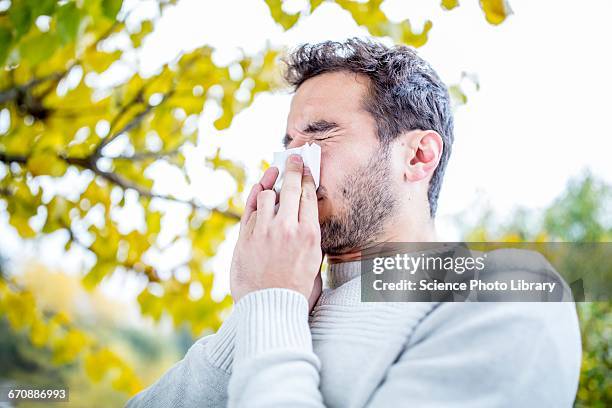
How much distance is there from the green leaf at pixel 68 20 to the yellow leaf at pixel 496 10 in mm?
717

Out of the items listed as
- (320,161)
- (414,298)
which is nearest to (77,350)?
(320,161)

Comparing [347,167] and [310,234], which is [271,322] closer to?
[310,234]

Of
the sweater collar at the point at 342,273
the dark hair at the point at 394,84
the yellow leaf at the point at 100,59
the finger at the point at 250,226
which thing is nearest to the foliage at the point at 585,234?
the dark hair at the point at 394,84

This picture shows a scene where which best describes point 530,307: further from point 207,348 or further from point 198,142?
point 198,142

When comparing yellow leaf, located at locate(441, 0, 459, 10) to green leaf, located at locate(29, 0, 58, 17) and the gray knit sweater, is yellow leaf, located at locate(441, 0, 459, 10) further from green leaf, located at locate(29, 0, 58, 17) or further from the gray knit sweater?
green leaf, located at locate(29, 0, 58, 17)

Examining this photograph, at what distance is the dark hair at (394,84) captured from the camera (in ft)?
3.99

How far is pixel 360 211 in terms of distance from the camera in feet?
3.67

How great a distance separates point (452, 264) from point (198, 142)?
953 millimetres

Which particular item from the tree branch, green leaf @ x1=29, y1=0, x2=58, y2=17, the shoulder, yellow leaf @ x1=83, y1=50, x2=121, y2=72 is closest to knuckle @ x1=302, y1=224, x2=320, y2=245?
the shoulder

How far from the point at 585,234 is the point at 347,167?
10.2 feet

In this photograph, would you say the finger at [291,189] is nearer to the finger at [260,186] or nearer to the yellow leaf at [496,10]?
the finger at [260,186]

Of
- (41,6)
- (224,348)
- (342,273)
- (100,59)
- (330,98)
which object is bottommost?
(224,348)

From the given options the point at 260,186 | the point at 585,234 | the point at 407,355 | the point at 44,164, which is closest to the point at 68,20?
the point at 260,186

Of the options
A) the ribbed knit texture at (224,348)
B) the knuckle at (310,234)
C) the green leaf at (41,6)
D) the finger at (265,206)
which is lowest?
the ribbed knit texture at (224,348)
